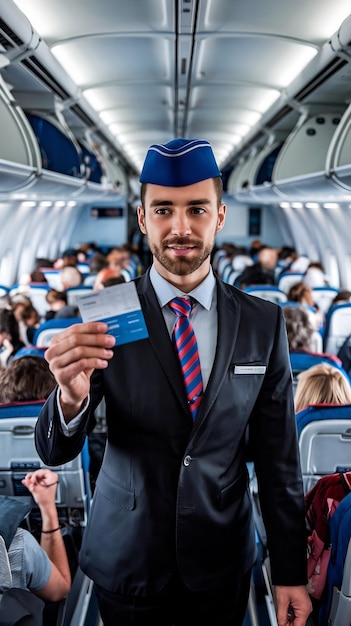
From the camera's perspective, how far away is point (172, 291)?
2.12 m

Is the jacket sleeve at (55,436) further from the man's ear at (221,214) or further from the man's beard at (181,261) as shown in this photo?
the man's ear at (221,214)

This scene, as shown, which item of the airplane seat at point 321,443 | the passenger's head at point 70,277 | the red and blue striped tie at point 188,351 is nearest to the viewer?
the red and blue striped tie at point 188,351

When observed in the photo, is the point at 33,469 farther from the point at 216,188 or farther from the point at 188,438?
the point at 216,188

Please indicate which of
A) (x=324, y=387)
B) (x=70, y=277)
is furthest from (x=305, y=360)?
(x=70, y=277)

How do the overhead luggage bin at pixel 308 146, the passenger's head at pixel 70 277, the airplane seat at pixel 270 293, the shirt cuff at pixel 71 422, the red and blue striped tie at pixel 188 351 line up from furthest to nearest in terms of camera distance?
the passenger's head at pixel 70 277, the airplane seat at pixel 270 293, the overhead luggage bin at pixel 308 146, the red and blue striped tie at pixel 188 351, the shirt cuff at pixel 71 422

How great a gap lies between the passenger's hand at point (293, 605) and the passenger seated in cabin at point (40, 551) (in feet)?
3.17

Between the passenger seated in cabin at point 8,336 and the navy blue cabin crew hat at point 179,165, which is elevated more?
the navy blue cabin crew hat at point 179,165

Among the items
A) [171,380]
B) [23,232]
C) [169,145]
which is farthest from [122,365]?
[23,232]

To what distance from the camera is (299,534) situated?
2139 mm

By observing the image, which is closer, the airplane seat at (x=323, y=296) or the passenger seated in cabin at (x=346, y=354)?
the passenger seated in cabin at (x=346, y=354)

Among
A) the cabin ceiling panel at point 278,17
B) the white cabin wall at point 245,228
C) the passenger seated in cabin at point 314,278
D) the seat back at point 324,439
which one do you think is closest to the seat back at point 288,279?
the passenger seated in cabin at point 314,278

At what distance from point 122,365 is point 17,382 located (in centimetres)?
162

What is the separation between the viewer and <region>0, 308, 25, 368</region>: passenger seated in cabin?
5.76m

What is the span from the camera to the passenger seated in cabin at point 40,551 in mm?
2342
